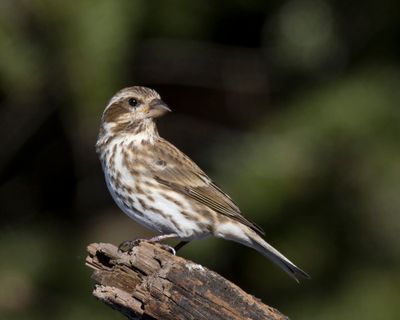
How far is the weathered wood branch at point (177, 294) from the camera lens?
24.8ft

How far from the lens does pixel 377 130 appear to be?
12445 mm

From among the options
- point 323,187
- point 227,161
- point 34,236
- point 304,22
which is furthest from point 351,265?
point 34,236

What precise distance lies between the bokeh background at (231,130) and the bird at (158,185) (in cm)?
179

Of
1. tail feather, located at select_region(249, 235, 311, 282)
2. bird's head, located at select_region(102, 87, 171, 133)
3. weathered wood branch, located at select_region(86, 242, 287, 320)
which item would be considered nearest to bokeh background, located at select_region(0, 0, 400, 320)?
bird's head, located at select_region(102, 87, 171, 133)

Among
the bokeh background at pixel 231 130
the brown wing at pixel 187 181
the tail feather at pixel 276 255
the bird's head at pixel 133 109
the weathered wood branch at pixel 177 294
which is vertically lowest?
the weathered wood branch at pixel 177 294

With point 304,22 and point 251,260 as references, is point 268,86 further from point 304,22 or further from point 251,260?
point 251,260

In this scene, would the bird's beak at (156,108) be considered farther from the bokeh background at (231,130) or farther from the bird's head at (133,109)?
the bokeh background at (231,130)

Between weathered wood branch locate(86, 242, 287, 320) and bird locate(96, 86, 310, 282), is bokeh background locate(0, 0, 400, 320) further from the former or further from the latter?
weathered wood branch locate(86, 242, 287, 320)

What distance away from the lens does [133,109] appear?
984 cm

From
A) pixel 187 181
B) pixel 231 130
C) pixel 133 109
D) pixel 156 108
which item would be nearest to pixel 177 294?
pixel 187 181

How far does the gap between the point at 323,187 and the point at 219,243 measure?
1.18 m

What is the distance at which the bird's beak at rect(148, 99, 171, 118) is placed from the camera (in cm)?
967

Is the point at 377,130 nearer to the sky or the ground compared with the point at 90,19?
nearer to the sky

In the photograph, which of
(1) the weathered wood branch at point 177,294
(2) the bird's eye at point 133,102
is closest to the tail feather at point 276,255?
(2) the bird's eye at point 133,102
